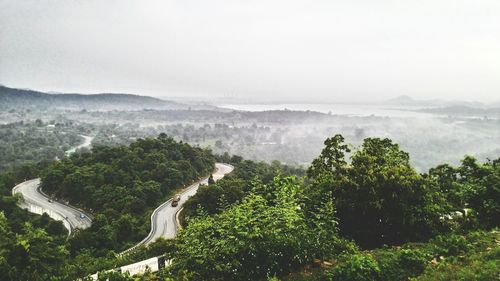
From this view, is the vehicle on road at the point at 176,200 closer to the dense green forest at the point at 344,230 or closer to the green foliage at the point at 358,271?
the dense green forest at the point at 344,230

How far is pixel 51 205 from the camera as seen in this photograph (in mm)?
40000

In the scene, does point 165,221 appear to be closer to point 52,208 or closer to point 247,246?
point 52,208

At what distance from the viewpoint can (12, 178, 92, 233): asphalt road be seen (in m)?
35.0

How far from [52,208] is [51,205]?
1.19 metres

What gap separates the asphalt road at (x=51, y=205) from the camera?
35.0 metres

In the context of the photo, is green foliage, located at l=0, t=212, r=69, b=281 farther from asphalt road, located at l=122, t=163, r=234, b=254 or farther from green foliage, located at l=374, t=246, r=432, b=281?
asphalt road, located at l=122, t=163, r=234, b=254

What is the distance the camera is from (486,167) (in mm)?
12805

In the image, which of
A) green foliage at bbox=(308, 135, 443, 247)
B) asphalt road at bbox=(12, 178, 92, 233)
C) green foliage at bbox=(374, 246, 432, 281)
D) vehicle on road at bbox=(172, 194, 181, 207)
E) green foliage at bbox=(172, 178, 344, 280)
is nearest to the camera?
green foliage at bbox=(172, 178, 344, 280)

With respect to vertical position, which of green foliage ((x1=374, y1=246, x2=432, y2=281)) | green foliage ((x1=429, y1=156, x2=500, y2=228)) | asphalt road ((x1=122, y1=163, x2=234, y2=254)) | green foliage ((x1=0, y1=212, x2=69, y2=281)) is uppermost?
green foliage ((x1=429, y1=156, x2=500, y2=228))

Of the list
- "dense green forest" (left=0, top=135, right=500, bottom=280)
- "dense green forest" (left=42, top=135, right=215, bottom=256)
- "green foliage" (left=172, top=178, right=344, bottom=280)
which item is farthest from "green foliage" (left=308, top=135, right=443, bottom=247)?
"dense green forest" (left=42, top=135, right=215, bottom=256)

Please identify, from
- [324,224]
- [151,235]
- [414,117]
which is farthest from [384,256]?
[414,117]

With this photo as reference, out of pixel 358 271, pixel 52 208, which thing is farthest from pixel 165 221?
pixel 358 271

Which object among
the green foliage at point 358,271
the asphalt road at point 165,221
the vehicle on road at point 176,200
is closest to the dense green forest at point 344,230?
the green foliage at point 358,271

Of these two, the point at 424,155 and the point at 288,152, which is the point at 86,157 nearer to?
the point at 288,152
